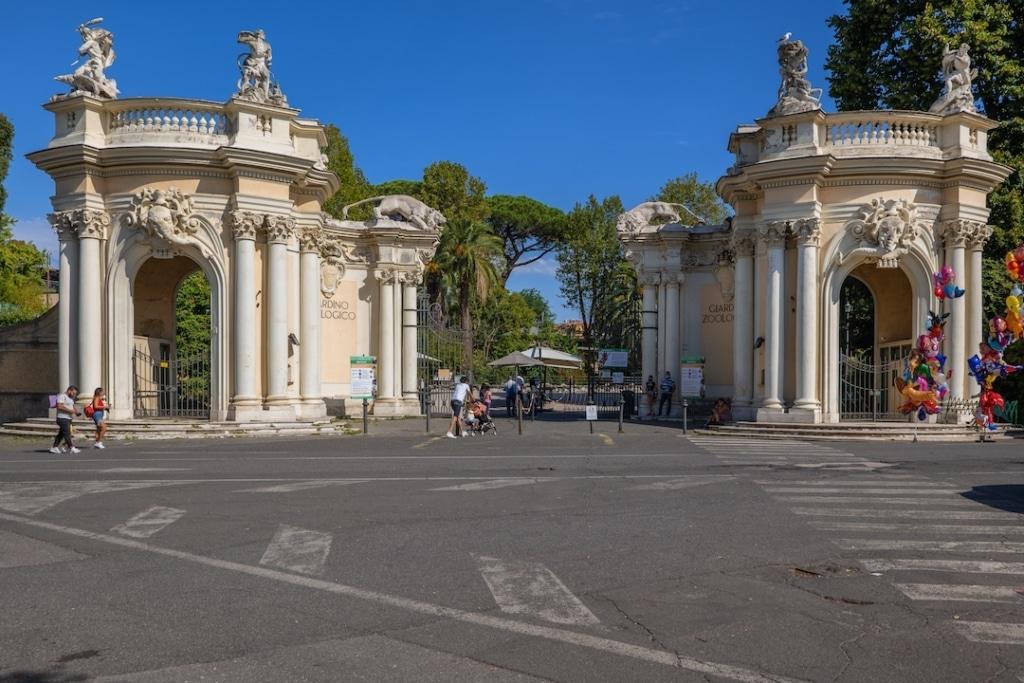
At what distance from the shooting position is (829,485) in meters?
14.0

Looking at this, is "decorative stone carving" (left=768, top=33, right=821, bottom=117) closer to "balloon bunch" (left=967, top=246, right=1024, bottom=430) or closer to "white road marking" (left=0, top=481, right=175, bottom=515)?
"balloon bunch" (left=967, top=246, right=1024, bottom=430)

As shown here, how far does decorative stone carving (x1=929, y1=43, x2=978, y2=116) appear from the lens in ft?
84.9

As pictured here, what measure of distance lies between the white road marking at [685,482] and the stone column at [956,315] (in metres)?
13.4

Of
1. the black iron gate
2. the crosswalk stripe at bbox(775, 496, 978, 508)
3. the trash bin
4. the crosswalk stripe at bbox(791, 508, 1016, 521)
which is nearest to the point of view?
the crosswalk stripe at bbox(791, 508, 1016, 521)

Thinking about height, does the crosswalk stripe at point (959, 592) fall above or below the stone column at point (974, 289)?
below

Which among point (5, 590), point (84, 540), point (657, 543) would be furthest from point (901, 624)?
point (84, 540)

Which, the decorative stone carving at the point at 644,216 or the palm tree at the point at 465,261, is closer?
the decorative stone carving at the point at 644,216

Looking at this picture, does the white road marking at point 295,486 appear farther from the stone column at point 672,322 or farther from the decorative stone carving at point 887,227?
the stone column at point 672,322

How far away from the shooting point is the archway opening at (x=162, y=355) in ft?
88.1

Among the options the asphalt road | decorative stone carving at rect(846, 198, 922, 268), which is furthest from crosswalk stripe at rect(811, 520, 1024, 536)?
decorative stone carving at rect(846, 198, 922, 268)

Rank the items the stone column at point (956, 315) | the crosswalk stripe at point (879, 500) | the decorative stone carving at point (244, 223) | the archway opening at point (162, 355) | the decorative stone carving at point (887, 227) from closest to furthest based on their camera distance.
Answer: the crosswalk stripe at point (879, 500), the decorative stone carving at point (244, 223), the decorative stone carving at point (887, 227), the stone column at point (956, 315), the archway opening at point (162, 355)

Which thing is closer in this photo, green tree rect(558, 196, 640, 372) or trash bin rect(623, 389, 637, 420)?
trash bin rect(623, 389, 637, 420)

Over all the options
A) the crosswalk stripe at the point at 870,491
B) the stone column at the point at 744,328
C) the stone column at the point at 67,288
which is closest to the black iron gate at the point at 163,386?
the stone column at the point at 67,288

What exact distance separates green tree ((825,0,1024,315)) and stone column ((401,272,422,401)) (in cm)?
1665
